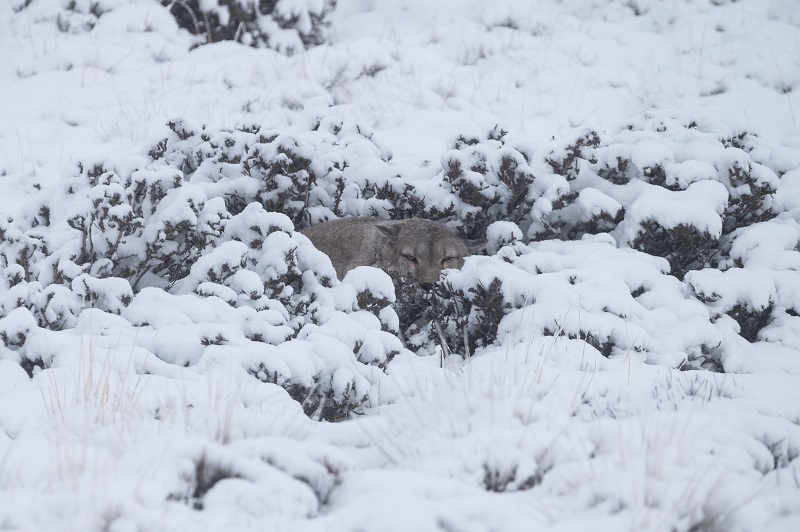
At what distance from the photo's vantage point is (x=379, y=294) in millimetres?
5645

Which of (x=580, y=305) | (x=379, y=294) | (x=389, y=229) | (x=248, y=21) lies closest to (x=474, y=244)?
(x=389, y=229)

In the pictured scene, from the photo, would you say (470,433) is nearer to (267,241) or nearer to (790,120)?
(267,241)

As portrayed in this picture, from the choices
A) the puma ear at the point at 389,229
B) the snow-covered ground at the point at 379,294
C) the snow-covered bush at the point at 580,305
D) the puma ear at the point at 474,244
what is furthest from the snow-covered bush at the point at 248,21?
the snow-covered bush at the point at 580,305

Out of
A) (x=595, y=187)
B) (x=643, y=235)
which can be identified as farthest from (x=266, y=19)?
(x=643, y=235)

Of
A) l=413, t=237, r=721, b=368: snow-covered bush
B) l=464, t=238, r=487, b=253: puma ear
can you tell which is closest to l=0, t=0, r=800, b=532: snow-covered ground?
l=413, t=237, r=721, b=368: snow-covered bush

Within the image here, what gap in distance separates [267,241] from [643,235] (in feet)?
11.9

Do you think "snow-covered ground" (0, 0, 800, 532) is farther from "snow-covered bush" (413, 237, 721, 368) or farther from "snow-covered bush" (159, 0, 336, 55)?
"snow-covered bush" (159, 0, 336, 55)

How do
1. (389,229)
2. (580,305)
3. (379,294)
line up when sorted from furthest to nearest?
(389,229) < (580,305) < (379,294)

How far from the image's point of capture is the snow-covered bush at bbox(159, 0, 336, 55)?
1325cm

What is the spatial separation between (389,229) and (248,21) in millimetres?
8134

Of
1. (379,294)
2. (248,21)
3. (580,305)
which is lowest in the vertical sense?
(580,305)

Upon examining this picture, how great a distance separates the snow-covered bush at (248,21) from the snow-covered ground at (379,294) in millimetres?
420

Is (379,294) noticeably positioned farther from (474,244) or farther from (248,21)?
(248,21)

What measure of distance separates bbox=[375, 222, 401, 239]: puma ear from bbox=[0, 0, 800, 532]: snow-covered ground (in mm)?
834
